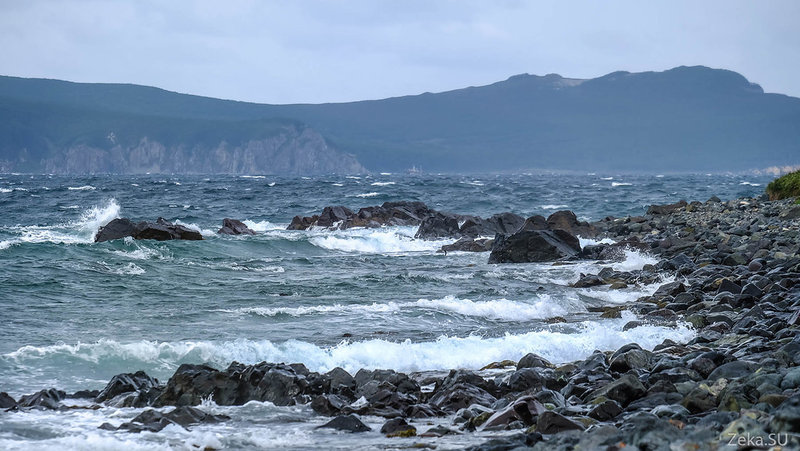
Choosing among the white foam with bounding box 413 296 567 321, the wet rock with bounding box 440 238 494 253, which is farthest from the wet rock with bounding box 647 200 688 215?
the white foam with bounding box 413 296 567 321

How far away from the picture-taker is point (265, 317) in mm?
14352

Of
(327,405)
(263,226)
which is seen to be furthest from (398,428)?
(263,226)

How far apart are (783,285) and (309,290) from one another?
8.80m

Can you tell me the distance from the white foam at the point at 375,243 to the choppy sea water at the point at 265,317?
7 cm

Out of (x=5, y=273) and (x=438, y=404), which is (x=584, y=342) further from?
(x=5, y=273)

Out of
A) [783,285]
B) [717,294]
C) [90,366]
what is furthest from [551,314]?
[90,366]

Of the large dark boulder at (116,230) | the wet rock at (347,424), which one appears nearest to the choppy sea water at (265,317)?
the wet rock at (347,424)

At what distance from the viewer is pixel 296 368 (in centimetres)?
975

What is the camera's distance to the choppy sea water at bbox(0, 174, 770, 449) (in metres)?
8.10

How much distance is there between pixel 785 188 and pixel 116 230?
73.6ft

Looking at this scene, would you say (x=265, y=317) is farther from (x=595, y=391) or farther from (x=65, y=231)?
(x=65, y=231)

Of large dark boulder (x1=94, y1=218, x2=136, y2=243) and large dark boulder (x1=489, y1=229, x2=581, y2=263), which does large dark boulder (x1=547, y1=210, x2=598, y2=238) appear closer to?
large dark boulder (x1=489, y1=229, x2=581, y2=263)

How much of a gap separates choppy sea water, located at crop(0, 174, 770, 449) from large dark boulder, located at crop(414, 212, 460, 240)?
0.92 metres

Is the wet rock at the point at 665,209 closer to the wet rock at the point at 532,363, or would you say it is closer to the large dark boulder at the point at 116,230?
the large dark boulder at the point at 116,230
